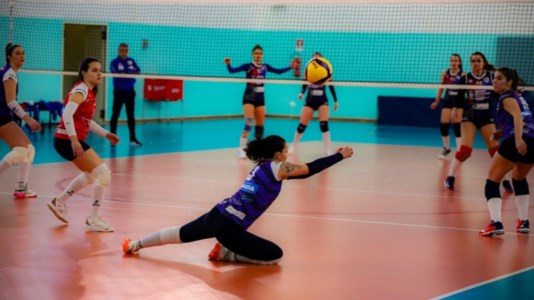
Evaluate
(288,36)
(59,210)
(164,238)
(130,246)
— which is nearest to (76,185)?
(59,210)

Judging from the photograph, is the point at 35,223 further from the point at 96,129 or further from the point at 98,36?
the point at 98,36

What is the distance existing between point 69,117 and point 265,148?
7.40 ft

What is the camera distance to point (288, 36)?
92.4 ft

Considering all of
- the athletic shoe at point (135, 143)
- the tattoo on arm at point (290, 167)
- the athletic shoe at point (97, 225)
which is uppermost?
the tattoo on arm at point (290, 167)

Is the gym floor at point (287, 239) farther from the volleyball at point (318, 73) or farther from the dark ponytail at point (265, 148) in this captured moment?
the volleyball at point (318, 73)

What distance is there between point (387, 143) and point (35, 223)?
13.1m

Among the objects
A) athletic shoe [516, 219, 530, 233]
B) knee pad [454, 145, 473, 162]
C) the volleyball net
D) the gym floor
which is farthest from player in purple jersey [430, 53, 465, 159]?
athletic shoe [516, 219, 530, 233]

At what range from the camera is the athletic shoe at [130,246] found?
289 inches

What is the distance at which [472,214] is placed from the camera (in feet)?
33.7

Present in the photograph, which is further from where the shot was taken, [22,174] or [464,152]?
[464,152]

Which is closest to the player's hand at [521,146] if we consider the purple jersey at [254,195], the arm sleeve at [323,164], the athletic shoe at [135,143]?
the arm sleeve at [323,164]

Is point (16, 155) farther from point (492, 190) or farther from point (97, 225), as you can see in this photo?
point (492, 190)

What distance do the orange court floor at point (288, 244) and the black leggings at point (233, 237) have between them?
12 cm

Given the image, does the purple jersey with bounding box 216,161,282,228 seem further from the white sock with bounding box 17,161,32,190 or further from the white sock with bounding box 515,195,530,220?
the white sock with bounding box 17,161,32,190
